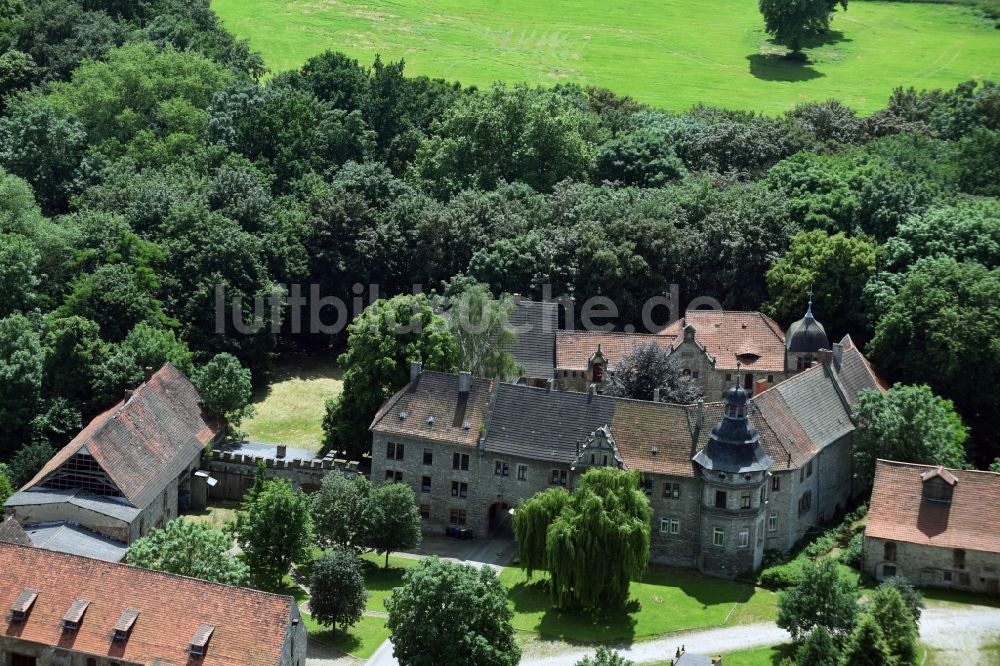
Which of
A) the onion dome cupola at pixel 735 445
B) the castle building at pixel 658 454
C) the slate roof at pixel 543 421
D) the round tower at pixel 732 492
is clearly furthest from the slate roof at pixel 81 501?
the onion dome cupola at pixel 735 445

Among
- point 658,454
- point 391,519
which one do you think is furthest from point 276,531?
point 658,454

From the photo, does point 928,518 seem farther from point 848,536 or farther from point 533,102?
point 533,102

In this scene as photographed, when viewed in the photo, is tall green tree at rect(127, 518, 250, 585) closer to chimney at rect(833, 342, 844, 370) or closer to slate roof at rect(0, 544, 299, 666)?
slate roof at rect(0, 544, 299, 666)

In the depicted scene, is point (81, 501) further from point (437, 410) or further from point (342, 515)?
point (437, 410)

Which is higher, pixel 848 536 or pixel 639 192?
pixel 639 192

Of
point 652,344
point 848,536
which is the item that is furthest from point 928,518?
point 652,344
